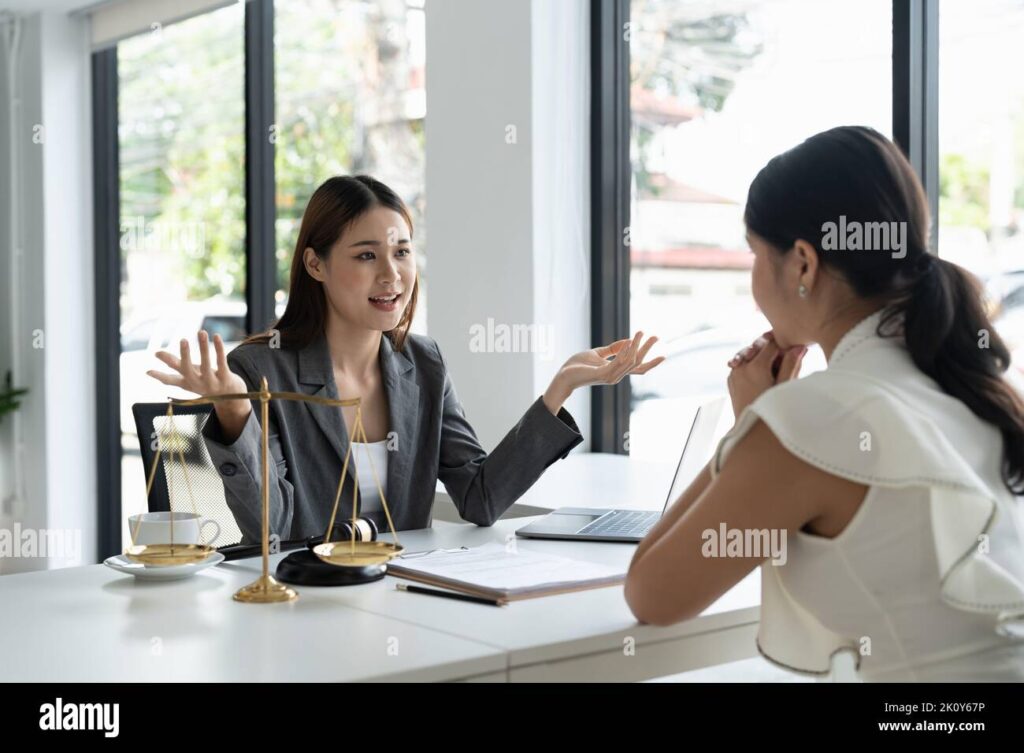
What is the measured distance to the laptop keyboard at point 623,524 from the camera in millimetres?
2096

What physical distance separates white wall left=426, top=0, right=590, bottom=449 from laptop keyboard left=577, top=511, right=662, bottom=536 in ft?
3.97

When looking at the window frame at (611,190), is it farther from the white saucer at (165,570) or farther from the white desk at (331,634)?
the white saucer at (165,570)

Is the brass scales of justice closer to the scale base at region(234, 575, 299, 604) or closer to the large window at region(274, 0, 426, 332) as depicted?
the scale base at region(234, 575, 299, 604)

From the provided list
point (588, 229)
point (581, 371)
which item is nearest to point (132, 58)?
point (588, 229)

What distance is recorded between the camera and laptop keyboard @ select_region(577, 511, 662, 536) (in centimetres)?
210

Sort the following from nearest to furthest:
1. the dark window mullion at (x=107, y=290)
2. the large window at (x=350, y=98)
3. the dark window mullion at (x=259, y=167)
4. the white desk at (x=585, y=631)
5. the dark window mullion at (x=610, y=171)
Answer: the white desk at (x=585, y=631) < the dark window mullion at (x=610, y=171) < the dark window mullion at (x=259, y=167) < the large window at (x=350, y=98) < the dark window mullion at (x=107, y=290)

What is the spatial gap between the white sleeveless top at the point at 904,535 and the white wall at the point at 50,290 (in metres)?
4.54

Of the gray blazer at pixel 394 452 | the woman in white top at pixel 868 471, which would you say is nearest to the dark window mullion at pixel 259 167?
the gray blazer at pixel 394 452

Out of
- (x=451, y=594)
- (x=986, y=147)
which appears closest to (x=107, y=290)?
(x=986, y=147)

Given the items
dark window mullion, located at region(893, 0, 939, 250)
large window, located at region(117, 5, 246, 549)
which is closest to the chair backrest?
dark window mullion, located at region(893, 0, 939, 250)

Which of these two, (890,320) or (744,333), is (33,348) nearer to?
(744,333)

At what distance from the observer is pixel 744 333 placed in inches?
130

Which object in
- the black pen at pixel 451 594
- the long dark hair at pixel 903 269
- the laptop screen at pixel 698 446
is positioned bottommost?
the black pen at pixel 451 594

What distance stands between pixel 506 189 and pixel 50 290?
107 inches
